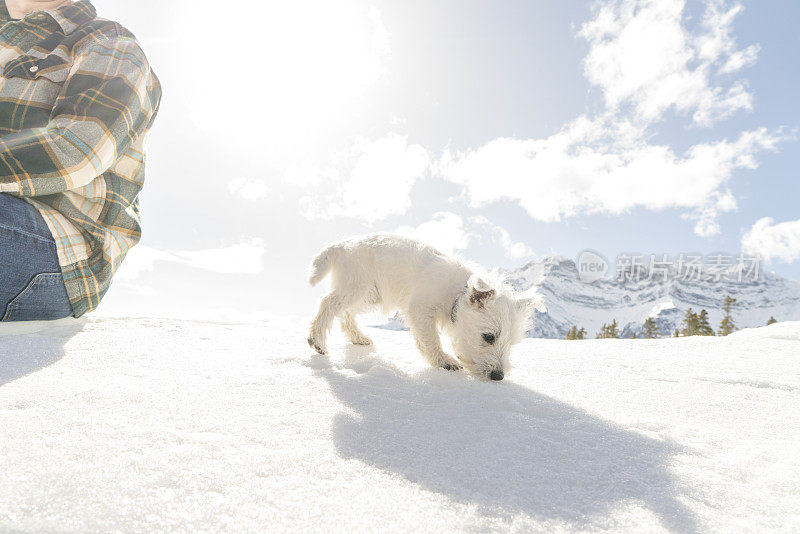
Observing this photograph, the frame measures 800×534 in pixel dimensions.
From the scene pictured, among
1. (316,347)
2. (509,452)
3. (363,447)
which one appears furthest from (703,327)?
(363,447)

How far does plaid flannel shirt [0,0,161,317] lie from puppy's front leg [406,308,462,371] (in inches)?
119

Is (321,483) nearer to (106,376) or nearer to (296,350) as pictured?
(106,376)

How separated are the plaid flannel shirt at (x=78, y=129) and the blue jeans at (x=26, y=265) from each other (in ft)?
0.26

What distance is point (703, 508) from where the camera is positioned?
1322 mm

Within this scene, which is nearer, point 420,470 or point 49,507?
point 49,507

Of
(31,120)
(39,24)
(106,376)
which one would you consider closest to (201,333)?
(106,376)

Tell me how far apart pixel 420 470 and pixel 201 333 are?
11.5 ft

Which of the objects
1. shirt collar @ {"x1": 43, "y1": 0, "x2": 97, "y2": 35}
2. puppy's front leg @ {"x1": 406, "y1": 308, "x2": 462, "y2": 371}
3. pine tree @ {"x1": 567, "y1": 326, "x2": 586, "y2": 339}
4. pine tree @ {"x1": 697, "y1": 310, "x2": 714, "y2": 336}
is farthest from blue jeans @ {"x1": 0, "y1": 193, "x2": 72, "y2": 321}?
pine tree @ {"x1": 567, "y1": 326, "x2": 586, "y2": 339}

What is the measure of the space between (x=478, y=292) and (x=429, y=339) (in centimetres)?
69

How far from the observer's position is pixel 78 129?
2.96 meters

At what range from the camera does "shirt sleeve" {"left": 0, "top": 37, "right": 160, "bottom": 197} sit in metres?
2.79

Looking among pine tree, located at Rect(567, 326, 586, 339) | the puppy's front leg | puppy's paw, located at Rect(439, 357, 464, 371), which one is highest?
the puppy's front leg

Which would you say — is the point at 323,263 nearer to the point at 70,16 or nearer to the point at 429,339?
the point at 429,339

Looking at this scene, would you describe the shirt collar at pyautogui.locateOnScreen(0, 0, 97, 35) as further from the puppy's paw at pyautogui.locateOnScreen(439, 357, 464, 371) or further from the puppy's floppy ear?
the puppy's paw at pyautogui.locateOnScreen(439, 357, 464, 371)
